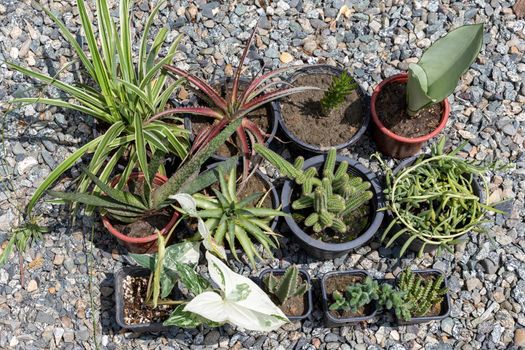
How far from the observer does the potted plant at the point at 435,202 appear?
2.81m

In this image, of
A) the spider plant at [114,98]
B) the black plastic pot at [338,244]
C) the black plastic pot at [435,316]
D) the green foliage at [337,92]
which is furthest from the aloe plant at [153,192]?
the black plastic pot at [435,316]

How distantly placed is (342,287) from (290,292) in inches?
12.4

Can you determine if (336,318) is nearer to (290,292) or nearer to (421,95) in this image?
(290,292)

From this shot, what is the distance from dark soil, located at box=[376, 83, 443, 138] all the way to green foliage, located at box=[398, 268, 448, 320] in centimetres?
69

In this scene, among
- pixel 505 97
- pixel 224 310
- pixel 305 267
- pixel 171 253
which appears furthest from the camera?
pixel 505 97

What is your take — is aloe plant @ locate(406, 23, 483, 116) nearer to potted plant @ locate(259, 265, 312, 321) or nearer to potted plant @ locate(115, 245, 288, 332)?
potted plant @ locate(259, 265, 312, 321)

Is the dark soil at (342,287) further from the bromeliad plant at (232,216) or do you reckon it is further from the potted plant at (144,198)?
the potted plant at (144,198)

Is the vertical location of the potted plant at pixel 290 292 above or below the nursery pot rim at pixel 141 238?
below

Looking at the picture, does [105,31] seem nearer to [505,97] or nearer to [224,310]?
[224,310]

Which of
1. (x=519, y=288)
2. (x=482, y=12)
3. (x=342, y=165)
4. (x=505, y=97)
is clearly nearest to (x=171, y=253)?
(x=342, y=165)

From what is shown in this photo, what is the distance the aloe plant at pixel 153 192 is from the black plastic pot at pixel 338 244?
0.40 m

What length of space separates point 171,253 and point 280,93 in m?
0.88

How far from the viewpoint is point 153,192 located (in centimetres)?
279

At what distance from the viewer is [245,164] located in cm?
283
